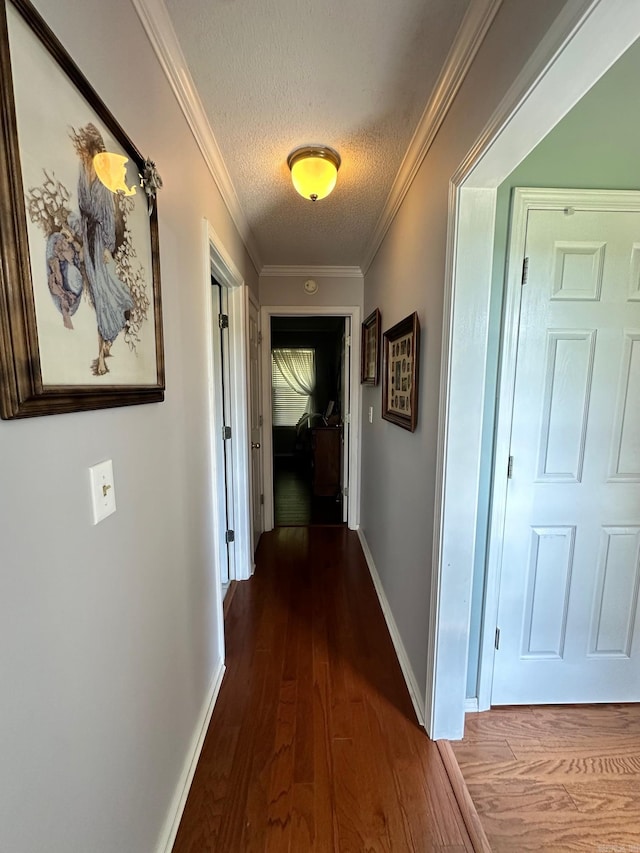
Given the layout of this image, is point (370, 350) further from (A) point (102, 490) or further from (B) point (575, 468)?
(A) point (102, 490)

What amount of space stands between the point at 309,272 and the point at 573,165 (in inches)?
83.6

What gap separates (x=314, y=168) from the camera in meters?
1.57

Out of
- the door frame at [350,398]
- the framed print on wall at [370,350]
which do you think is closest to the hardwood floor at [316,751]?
the door frame at [350,398]

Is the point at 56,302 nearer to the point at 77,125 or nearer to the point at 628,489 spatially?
the point at 77,125

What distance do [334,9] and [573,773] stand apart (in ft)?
8.41

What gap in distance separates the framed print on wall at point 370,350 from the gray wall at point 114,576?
1.35 m

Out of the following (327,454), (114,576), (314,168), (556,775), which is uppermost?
(314,168)

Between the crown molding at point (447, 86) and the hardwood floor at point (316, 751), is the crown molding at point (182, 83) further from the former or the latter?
the hardwood floor at point (316, 751)

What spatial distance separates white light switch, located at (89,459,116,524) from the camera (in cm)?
74

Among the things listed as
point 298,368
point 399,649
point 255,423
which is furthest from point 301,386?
point 399,649

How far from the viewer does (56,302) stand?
0.62m

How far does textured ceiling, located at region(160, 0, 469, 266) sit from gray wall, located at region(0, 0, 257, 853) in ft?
0.58

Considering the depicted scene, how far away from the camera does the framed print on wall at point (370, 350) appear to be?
2.50 meters

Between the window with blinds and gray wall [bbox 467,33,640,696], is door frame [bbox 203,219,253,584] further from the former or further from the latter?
the window with blinds
